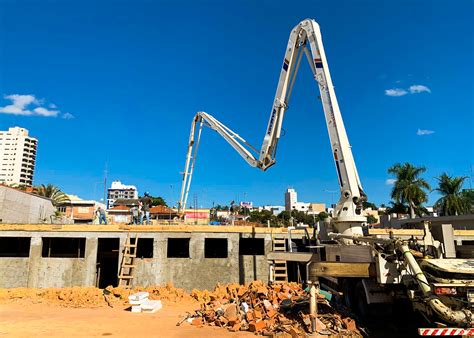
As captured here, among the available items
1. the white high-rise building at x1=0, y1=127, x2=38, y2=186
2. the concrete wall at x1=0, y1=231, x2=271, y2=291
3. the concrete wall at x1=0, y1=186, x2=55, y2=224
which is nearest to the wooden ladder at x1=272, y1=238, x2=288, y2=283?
the concrete wall at x1=0, y1=231, x2=271, y2=291

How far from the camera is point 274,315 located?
949 centimetres

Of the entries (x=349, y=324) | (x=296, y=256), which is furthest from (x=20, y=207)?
(x=349, y=324)

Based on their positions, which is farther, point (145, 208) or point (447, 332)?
point (145, 208)

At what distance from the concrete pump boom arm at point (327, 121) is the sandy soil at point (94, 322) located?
4.80 meters

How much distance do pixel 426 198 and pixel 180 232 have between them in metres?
32.2

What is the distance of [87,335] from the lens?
30.2ft

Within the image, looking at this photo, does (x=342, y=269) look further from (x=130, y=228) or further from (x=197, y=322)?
(x=130, y=228)

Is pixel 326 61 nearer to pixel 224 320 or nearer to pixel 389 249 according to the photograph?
pixel 389 249

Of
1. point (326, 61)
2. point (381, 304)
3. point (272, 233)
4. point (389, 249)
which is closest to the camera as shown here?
point (389, 249)

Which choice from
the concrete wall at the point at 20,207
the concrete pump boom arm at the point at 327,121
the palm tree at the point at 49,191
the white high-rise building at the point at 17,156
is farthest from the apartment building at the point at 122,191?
the concrete pump boom arm at the point at 327,121

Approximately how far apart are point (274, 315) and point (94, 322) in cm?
587

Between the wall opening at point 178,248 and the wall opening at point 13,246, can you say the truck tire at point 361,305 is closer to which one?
the wall opening at point 178,248

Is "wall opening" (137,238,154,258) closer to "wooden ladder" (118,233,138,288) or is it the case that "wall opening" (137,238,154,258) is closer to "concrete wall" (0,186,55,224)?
"wooden ladder" (118,233,138,288)

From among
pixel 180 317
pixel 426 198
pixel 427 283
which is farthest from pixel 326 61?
pixel 426 198
